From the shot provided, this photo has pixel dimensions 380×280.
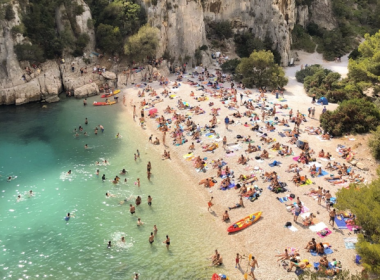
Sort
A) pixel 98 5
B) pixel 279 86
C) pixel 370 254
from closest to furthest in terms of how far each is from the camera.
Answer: pixel 370 254 < pixel 279 86 < pixel 98 5

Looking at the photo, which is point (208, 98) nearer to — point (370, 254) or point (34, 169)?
point (34, 169)

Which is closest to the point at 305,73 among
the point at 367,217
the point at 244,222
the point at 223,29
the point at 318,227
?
the point at 223,29

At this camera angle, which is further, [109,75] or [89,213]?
[109,75]

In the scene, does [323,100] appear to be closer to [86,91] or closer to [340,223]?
[340,223]

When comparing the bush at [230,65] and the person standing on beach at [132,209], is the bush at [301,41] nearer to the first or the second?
the bush at [230,65]

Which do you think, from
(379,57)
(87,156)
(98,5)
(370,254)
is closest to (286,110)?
(379,57)

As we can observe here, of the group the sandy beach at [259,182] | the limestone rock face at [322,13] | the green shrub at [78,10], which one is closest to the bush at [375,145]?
the sandy beach at [259,182]
